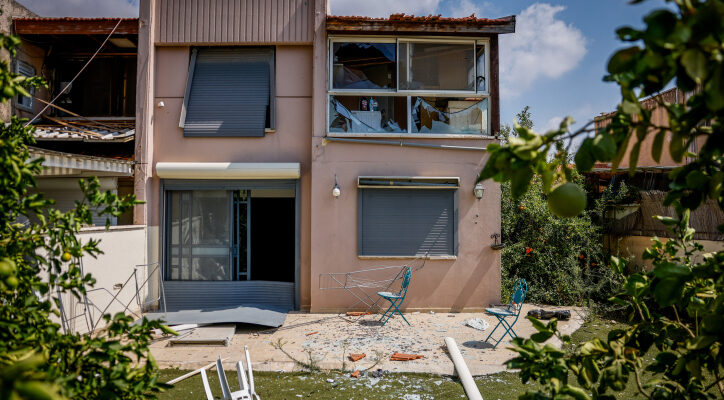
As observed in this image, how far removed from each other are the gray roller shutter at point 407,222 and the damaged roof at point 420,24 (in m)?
3.22

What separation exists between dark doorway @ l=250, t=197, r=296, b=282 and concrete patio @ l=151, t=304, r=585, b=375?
3.72 m

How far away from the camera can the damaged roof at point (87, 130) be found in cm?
876

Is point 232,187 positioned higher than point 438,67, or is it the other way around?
point 438,67

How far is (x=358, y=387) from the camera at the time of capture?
5566 mm

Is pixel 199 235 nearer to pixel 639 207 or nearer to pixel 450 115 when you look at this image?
pixel 450 115

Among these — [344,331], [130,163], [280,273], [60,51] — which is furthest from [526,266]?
[60,51]

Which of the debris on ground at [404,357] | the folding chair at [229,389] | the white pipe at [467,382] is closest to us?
the white pipe at [467,382]

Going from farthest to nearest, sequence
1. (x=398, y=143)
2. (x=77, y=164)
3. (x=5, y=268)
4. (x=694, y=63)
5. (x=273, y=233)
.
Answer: (x=273, y=233) → (x=398, y=143) → (x=77, y=164) → (x=5, y=268) → (x=694, y=63)

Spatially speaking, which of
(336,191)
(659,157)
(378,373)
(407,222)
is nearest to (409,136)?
(407,222)

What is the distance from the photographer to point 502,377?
593cm

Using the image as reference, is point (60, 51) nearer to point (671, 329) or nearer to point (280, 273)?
point (280, 273)

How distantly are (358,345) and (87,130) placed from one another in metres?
7.02

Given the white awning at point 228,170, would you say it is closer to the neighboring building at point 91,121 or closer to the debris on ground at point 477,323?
the neighboring building at point 91,121

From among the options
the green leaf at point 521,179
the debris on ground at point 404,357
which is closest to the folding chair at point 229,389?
the debris on ground at point 404,357
